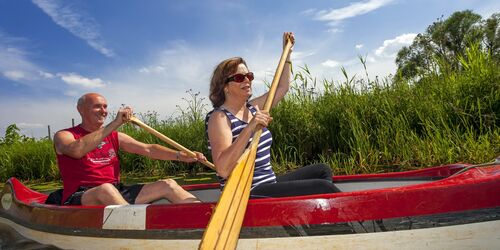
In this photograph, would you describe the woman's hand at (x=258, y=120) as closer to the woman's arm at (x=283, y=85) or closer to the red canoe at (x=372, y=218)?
the red canoe at (x=372, y=218)

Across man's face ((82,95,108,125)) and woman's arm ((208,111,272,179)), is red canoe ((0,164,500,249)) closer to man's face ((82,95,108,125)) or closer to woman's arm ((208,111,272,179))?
woman's arm ((208,111,272,179))

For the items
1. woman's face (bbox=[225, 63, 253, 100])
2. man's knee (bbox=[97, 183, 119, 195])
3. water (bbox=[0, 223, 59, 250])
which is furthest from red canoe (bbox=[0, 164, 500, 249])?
water (bbox=[0, 223, 59, 250])

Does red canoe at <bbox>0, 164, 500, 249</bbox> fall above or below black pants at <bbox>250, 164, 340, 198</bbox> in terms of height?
below

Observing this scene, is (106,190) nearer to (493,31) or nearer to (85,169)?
(85,169)

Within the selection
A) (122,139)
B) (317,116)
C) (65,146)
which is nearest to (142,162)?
(317,116)

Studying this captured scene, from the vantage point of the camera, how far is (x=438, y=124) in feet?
17.3

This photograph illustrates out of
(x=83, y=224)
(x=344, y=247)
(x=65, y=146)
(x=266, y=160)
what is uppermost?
(x=65, y=146)

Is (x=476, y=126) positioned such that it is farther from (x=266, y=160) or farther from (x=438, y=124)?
(x=266, y=160)

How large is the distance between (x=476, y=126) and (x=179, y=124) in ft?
15.8

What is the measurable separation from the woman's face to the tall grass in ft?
9.40

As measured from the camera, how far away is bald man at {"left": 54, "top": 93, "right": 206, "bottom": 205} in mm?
3086

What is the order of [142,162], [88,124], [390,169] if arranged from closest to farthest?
1. [88,124]
2. [390,169]
3. [142,162]

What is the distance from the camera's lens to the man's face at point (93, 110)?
3.43 metres

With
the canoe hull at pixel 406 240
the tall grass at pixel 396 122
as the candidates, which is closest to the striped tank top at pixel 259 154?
the canoe hull at pixel 406 240
